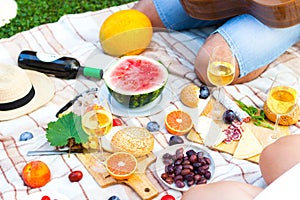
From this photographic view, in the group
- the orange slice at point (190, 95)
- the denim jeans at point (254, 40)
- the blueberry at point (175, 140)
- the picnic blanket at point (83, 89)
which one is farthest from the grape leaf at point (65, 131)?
the denim jeans at point (254, 40)

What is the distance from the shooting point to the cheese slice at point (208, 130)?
6.93 ft

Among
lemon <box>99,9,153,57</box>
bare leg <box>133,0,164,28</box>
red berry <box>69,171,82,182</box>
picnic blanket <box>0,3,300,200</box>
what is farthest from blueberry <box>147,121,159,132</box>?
bare leg <box>133,0,164,28</box>

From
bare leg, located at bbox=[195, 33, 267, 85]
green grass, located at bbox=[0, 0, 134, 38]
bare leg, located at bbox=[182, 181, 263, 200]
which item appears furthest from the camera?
green grass, located at bbox=[0, 0, 134, 38]

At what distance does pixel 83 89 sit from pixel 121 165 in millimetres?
521

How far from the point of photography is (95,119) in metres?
1.94

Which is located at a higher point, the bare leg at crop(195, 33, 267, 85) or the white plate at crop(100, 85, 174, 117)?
the white plate at crop(100, 85, 174, 117)

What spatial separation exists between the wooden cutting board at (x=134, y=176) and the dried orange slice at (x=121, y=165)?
0.07ft

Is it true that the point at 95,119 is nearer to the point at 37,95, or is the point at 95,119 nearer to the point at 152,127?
the point at 152,127

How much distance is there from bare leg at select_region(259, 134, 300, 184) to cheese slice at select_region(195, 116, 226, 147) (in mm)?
282

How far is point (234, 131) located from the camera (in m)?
2.20

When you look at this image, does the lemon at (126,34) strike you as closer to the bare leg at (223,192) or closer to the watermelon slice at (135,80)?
the watermelon slice at (135,80)

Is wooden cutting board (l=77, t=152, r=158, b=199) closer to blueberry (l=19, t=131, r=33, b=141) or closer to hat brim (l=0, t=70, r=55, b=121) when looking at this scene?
blueberry (l=19, t=131, r=33, b=141)

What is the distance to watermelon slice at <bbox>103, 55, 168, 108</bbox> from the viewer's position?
7.06 feet

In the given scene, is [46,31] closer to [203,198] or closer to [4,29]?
[4,29]
